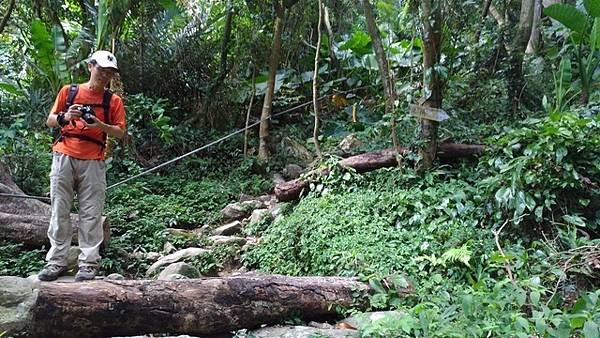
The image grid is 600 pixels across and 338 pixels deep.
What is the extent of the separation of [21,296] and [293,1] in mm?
6205

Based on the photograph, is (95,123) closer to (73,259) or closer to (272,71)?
(73,259)

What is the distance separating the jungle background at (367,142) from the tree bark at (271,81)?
41 millimetres

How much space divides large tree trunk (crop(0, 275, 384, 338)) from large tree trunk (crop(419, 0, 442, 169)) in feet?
7.38

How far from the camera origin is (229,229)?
588cm

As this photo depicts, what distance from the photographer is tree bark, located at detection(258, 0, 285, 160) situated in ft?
25.5

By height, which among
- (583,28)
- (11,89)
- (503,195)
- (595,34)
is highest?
(583,28)

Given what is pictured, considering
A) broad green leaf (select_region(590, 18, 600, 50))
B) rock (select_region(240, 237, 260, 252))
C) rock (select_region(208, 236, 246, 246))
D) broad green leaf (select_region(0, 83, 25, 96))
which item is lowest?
rock (select_region(240, 237, 260, 252))

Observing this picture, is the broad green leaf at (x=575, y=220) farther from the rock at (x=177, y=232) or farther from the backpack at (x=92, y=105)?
the rock at (x=177, y=232)

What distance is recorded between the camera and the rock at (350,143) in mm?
7294

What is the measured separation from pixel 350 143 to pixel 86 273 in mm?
4786

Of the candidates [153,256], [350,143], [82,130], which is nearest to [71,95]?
[82,130]

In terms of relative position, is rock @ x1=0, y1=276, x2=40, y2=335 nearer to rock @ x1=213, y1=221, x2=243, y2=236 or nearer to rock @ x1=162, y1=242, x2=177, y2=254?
rock @ x1=162, y1=242, x2=177, y2=254

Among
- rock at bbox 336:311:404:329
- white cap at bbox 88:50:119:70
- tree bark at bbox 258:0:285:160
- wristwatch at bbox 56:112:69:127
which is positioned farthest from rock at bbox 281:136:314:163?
rock at bbox 336:311:404:329

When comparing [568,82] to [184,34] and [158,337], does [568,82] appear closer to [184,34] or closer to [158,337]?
[158,337]
